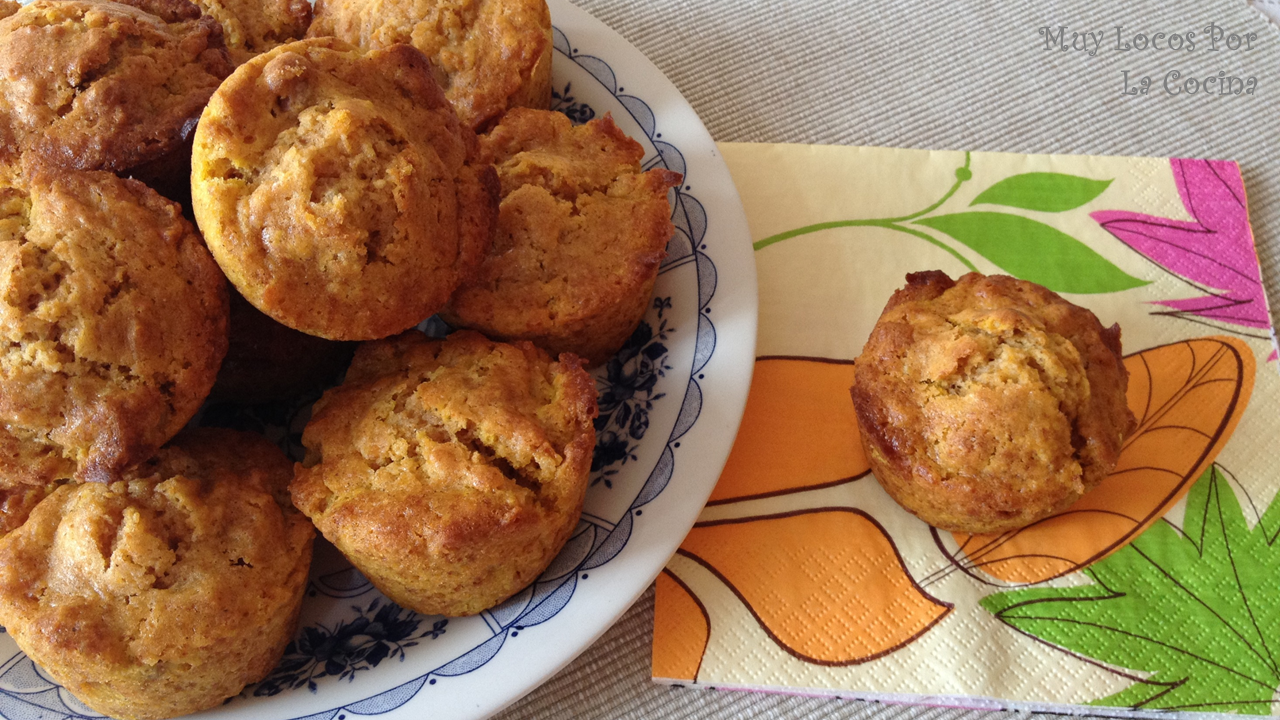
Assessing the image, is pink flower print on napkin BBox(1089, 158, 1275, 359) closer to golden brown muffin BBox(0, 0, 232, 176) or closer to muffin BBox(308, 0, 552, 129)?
muffin BBox(308, 0, 552, 129)

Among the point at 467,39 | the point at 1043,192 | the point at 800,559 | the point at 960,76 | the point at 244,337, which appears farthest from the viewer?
the point at 960,76

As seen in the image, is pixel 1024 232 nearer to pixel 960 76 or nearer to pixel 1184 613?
pixel 960 76

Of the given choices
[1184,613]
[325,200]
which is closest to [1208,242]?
[1184,613]

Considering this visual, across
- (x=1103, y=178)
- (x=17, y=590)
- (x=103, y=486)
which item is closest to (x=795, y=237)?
(x=1103, y=178)

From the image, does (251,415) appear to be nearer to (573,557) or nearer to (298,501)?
(298,501)

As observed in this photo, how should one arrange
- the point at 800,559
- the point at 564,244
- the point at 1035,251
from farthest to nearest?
the point at 1035,251 → the point at 800,559 → the point at 564,244
